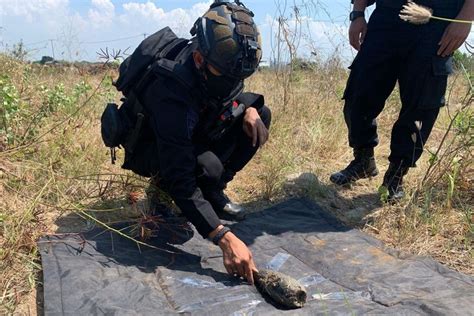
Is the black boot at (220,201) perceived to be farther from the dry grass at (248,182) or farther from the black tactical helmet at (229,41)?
the black tactical helmet at (229,41)

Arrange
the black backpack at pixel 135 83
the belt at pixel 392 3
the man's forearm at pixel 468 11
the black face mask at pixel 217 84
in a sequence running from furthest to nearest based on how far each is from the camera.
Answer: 1. the belt at pixel 392 3
2. the man's forearm at pixel 468 11
3. the black backpack at pixel 135 83
4. the black face mask at pixel 217 84

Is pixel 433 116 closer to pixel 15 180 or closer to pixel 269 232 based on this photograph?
pixel 269 232

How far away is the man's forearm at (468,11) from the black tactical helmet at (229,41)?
1.15 metres

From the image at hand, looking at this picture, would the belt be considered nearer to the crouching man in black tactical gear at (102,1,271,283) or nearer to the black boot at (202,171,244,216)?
the crouching man in black tactical gear at (102,1,271,283)

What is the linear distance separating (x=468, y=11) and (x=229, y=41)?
1.33 meters

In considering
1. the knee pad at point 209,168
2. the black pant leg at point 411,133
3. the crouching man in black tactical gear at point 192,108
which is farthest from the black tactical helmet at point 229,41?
the black pant leg at point 411,133

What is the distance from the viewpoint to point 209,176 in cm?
240

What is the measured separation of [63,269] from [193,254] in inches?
24.4

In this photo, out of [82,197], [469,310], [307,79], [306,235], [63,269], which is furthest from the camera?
[307,79]

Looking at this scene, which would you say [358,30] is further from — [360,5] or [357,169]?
[357,169]

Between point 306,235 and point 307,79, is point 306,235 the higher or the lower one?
the lower one

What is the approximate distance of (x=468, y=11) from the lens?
2.49 meters

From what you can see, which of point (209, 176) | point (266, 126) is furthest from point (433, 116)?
point (209, 176)

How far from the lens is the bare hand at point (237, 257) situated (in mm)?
2029
